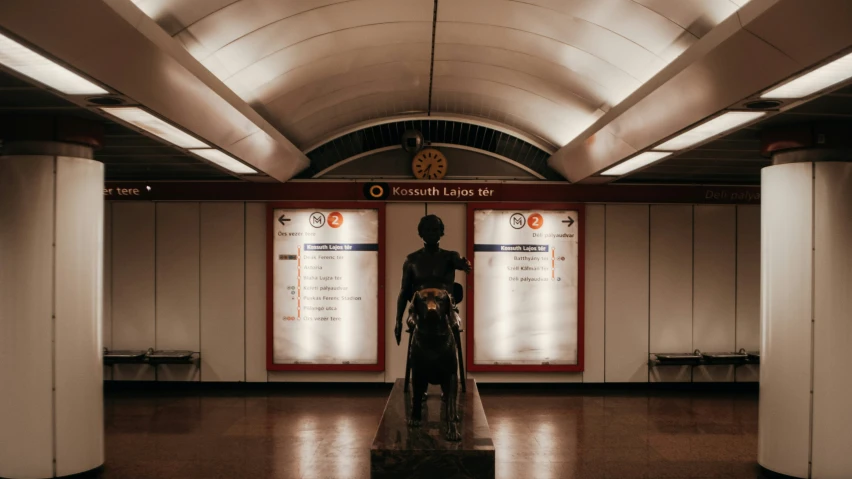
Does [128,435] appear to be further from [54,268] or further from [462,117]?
[462,117]

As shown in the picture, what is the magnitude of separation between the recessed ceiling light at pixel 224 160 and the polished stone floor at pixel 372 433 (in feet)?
9.66

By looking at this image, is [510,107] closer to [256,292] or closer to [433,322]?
[256,292]

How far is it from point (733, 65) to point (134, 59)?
347 centimetres

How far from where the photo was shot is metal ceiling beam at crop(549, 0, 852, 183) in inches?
106

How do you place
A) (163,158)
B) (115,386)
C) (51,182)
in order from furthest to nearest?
(115,386) < (163,158) < (51,182)

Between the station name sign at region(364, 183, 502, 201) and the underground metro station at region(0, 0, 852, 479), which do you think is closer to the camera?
the underground metro station at region(0, 0, 852, 479)

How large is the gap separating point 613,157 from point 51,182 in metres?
5.28

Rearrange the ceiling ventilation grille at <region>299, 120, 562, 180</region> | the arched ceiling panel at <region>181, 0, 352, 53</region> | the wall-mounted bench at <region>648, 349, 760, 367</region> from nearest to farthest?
the arched ceiling panel at <region>181, 0, 352, 53</region> → the wall-mounted bench at <region>648, 349, 760, 367</region> → the ceiling ventilation grille at <region>299, 120, 562, 180</region>

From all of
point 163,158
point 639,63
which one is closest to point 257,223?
point 163,158

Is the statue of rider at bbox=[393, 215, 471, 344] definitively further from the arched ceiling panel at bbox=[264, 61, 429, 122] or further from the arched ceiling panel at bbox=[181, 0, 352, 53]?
the arched ceiling panel at bbox=[264, 61, 429, 122]

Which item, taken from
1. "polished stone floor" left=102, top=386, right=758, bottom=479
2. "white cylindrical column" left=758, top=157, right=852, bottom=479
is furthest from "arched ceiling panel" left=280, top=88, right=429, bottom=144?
"white cylindrical column" left=758, top=157, right=852, bottom=479

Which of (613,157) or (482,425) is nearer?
(482,425)

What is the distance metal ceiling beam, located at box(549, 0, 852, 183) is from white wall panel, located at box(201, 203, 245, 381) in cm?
535

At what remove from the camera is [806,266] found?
480cm
